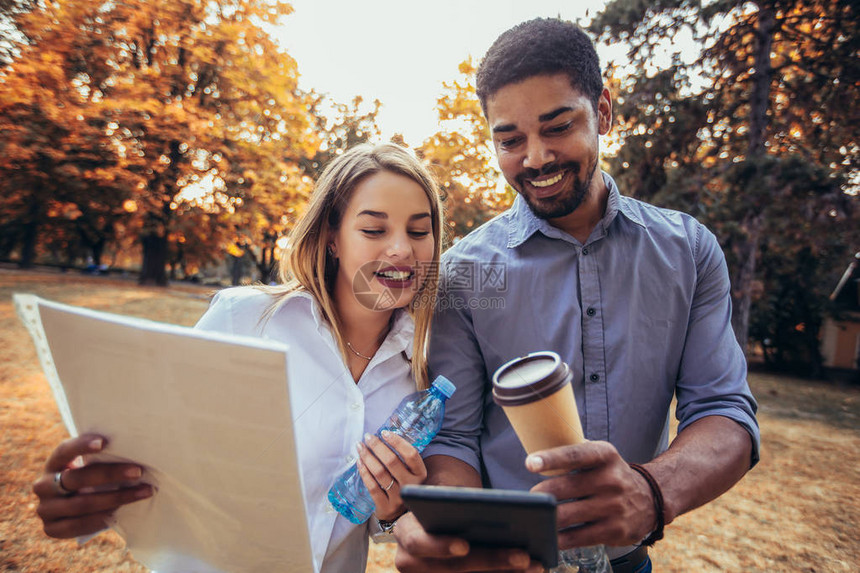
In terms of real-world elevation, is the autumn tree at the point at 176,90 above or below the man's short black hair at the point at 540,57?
above

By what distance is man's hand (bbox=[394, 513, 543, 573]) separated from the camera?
1.16 meters

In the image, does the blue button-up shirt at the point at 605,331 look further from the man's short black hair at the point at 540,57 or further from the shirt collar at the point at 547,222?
the man's short black hair at the point at 540,57

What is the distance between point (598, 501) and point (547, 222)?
118 centimetres

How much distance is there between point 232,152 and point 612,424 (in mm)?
13398

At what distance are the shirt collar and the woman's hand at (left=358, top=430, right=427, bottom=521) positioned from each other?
1.00 m

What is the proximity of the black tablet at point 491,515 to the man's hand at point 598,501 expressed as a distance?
0.53 feet

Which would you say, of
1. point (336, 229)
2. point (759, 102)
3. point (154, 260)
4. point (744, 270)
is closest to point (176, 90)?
point (154, 260)

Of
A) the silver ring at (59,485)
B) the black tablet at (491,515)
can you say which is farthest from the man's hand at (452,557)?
the silver ring at (59,485)

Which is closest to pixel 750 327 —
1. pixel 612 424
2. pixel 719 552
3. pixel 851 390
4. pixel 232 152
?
pixel 851 390

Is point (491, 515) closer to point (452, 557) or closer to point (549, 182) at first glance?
point (452, 557)

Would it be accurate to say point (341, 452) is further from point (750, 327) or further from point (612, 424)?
point (750, 327)

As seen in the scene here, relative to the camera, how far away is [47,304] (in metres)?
1.24

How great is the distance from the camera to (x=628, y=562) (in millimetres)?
1881

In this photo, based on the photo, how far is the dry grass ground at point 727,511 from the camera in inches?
149
